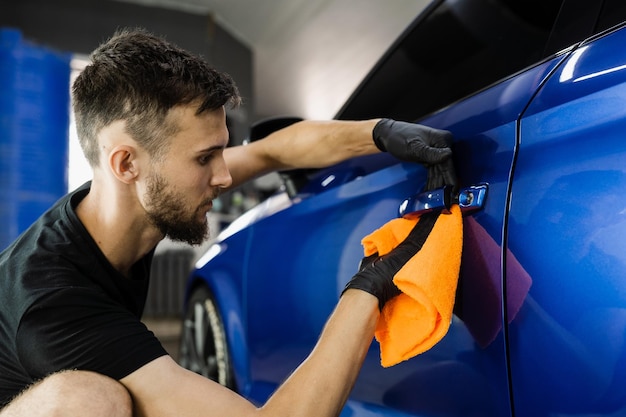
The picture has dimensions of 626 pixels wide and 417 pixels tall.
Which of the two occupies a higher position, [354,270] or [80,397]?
[354,270]

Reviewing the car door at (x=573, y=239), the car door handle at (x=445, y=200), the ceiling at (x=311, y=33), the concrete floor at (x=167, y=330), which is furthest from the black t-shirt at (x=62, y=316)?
the ceiling at (x=311, y=33)

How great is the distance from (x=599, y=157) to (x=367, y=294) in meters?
0.41

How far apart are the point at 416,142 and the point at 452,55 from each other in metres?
0.52

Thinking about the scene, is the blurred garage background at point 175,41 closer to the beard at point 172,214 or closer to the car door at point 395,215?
the car door at point 395,215

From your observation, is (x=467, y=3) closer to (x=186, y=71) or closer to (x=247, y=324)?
(x=186, y=71)

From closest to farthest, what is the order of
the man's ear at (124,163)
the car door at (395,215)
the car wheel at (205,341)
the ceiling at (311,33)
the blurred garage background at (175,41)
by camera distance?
the car door at (395,215)
the man's ear at (124,163)
the car wheel at (205,341)
the blurred garage background at (175,41)
the ceiling at (311,33)

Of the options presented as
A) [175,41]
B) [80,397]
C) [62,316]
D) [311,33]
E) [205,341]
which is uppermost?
[311,33]

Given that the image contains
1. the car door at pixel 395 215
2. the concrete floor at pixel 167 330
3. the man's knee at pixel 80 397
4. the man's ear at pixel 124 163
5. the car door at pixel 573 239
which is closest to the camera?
the car door at pixel 573 239

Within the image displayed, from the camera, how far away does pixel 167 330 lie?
517 cm

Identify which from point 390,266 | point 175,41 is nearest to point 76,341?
point 390,266

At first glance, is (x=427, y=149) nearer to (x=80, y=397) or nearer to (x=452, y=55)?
(x=452, y=55)

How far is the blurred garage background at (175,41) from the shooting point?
482 cm

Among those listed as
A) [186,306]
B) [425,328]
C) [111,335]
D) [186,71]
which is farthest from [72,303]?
[186,306]

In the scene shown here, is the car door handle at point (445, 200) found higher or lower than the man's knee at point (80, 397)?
higher
